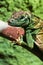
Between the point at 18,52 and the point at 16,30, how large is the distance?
21 cm

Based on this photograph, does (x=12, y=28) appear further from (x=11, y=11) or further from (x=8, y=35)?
(x=11, y=11)

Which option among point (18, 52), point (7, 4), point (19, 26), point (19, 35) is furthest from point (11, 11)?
point (18, 52)

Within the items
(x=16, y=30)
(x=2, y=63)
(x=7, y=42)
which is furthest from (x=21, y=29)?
(x=2, y=63)

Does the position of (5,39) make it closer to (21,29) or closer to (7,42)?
(7,42)

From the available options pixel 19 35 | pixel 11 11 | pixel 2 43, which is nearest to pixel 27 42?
pixel 19 35

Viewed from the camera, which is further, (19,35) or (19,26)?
(19,26)

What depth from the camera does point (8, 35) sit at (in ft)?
6.17

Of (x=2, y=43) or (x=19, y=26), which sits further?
(x=19, y=26)

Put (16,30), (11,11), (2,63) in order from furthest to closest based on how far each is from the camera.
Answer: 1. (11,11)
2. (16,30)
3. (2,63)

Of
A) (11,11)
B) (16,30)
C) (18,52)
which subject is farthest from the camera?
(11,11)

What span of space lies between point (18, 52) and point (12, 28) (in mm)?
241

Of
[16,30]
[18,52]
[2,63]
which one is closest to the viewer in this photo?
[2,63]

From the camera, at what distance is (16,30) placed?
192 centimetres

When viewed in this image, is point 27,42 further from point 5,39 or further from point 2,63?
point 2,63
